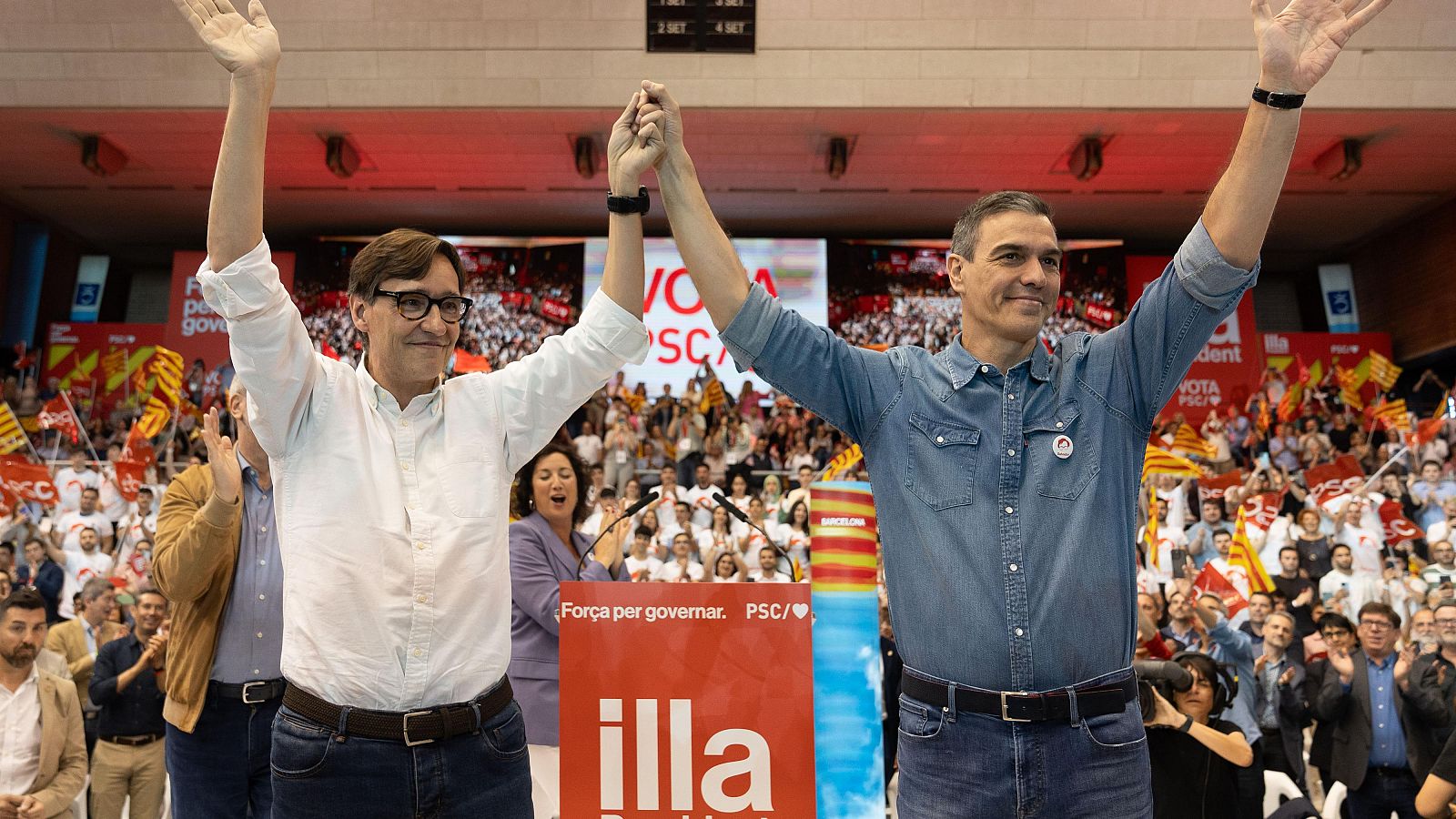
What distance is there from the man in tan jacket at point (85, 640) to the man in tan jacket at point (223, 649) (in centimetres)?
315

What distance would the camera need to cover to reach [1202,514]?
11.1 meters

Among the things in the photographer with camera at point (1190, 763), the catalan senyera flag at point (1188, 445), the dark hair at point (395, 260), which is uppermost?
the catalan senyera flag at point (1188, 445)

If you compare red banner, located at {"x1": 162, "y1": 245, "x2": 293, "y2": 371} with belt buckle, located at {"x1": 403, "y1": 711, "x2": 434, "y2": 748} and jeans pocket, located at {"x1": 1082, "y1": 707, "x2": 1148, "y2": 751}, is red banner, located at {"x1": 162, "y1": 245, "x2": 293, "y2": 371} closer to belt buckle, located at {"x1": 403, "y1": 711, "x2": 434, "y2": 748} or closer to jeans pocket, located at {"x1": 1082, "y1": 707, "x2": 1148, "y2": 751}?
belt buckle, located at {"x1": 403, "y1": 711, "x2": 434, "y2": 748}

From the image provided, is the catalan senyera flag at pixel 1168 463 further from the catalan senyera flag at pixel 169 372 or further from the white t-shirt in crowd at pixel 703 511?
the catalan senyera flag at pixel 169 372

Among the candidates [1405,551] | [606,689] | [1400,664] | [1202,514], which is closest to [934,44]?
[1202,514]

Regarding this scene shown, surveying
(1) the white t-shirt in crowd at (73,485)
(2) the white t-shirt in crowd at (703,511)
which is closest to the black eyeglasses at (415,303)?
(2) the white t-shirt in crowd at (703,511)

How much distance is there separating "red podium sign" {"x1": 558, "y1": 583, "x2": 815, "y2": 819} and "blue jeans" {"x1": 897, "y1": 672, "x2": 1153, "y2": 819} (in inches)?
41.2

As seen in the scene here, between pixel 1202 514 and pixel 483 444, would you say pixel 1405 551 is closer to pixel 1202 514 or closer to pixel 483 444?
pixel 1202 514

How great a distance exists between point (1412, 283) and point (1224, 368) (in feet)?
10.0

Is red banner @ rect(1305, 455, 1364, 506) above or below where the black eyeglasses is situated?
above

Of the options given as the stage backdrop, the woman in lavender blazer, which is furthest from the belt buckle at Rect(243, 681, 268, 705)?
the stage backdrop

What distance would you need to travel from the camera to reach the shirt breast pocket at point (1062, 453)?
1924mm

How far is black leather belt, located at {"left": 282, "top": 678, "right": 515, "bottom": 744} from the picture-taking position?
188 cm

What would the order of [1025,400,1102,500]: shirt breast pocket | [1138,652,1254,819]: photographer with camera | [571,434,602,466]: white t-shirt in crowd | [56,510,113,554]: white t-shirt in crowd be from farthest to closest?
[571,434,602,466]: white t-shirt in crowd < [56,510,113,554]: white t-shirt in crowd < [1138,652,1254,819]: photographer with camera < [1025,400,1102,500]: shirt breast pocket
